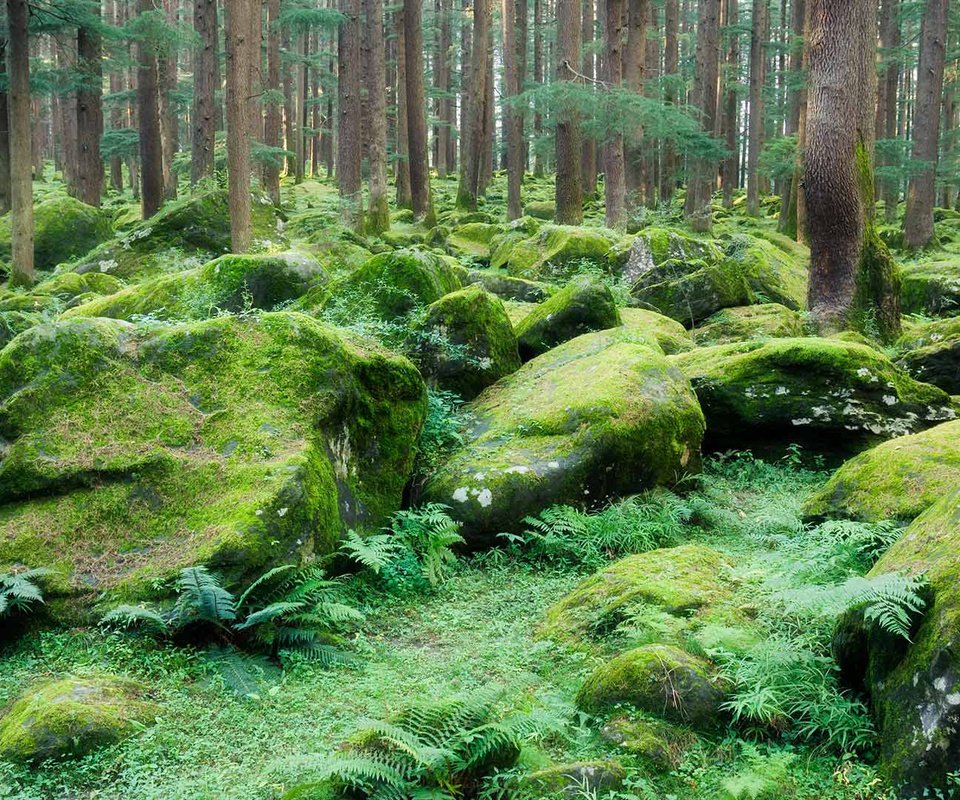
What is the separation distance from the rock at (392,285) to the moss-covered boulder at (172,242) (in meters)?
7.78

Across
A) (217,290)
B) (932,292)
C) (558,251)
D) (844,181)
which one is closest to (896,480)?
(844,181)

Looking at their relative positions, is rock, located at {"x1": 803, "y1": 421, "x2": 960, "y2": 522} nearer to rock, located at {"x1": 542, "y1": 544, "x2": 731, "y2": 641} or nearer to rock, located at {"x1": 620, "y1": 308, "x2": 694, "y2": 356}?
rock, located at {"x1": 542, "y1": 544, "x2": 731, "y2": 641}

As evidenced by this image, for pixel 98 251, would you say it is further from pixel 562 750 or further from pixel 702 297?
pixel 562 750

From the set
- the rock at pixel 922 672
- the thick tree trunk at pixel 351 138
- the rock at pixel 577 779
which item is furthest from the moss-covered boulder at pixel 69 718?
the thick tree trunk at pixel 351 138

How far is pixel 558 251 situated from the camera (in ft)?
52.4

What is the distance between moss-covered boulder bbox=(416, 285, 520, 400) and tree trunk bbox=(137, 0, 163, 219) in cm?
1608

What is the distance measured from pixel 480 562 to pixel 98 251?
13.6 m

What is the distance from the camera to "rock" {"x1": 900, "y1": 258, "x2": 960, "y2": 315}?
15328 millimetres

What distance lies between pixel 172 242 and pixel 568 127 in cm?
913

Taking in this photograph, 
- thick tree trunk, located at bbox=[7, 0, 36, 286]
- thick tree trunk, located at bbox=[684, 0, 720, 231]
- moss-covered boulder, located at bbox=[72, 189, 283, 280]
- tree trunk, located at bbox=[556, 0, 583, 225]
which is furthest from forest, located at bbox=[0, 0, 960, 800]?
thick tree trunk, located at bbox=[684, 0, 720, 231]

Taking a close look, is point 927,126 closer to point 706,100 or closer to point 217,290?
point 706,100

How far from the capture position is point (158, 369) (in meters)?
6.71

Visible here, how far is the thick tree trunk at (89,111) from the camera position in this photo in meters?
21.9

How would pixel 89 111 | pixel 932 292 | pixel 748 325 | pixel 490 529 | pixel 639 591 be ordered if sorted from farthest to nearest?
pixel 89 111, pixel 932 292, pixel 748 325, pixel 490 529, pixel 639 591
